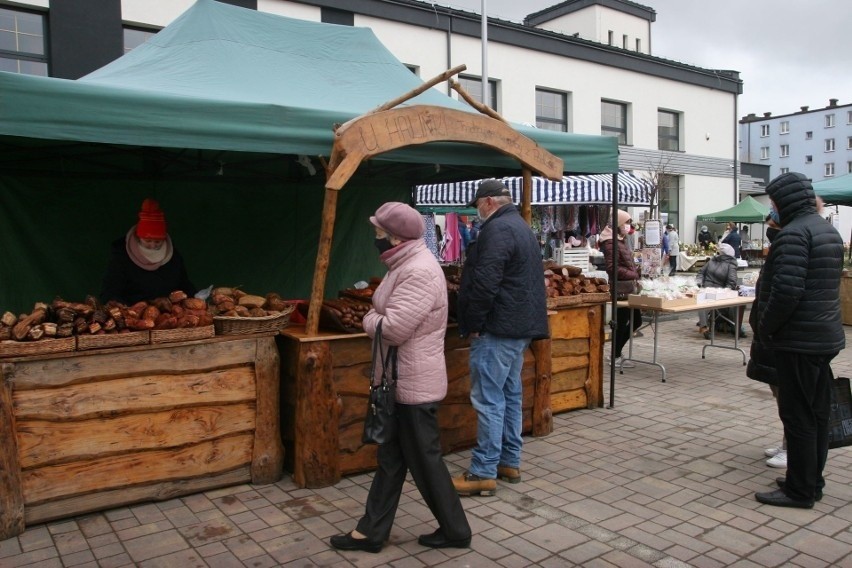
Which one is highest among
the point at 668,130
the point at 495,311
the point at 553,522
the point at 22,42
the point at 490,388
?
the point at 668,130

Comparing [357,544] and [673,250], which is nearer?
[357,544]

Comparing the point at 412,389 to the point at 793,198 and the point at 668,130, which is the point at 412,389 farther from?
the point at 668,130

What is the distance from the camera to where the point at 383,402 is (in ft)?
11.0

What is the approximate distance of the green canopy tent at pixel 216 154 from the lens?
378 cm

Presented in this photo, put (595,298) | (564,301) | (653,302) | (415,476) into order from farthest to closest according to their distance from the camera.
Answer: (653,302) < (595,298) < (564,301) < (415,476)

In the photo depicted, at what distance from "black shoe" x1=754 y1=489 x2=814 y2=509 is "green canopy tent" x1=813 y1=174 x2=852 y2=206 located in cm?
847

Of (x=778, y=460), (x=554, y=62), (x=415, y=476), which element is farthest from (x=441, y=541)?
(x=554, y=62)

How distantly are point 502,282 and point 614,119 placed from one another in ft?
68.1

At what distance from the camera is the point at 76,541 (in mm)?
3566

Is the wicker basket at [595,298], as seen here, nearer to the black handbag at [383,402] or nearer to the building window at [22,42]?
the black handbag at [383,402]

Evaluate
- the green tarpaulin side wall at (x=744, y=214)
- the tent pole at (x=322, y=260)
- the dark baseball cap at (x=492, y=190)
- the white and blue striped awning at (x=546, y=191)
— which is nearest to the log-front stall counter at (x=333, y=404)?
the tent pole at (x=322, y=260)

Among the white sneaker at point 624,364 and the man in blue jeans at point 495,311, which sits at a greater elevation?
the man in blue jeans at point 495,311

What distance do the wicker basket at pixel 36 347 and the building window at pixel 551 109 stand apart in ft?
61.0

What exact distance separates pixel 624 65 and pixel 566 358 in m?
19.4
